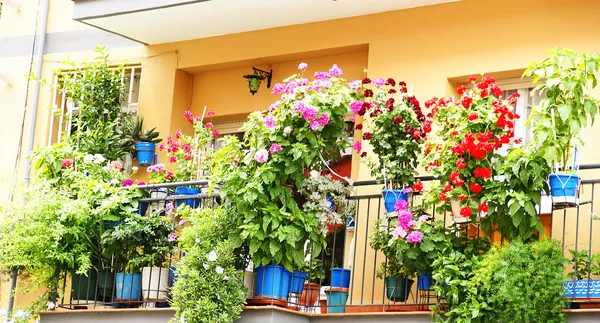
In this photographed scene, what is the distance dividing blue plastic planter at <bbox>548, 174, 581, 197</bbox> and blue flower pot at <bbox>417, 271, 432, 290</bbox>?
1.49m

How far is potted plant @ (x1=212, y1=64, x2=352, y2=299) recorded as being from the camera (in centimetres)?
955

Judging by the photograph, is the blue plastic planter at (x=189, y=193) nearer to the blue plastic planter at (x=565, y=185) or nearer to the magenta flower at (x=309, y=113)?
the magenta flower at (x=309, y=113)

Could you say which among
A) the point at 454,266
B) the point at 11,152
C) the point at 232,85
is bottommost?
the point at 454,266

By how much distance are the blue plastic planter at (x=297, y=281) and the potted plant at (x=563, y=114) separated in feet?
8.08

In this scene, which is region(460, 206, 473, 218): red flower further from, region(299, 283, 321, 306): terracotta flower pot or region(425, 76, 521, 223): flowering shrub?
region(299, 283, 321, 306): terracotta flower pot

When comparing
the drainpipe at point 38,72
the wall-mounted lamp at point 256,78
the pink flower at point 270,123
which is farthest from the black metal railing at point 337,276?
the drainpipe at point 38,72

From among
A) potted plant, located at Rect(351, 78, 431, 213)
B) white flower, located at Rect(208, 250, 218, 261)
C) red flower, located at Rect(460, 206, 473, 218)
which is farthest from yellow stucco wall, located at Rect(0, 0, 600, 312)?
white flower, located at Rect(208, 250, 218, 261)

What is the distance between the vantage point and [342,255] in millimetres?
12047

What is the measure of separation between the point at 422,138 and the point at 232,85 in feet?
12.7

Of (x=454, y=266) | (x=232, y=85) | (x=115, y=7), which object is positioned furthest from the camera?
(x=232, y=85)

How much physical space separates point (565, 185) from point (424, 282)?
172 centimetres

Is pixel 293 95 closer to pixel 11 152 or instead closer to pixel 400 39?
pixel 400 39

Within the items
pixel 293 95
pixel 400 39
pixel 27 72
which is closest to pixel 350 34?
pixel 400 39

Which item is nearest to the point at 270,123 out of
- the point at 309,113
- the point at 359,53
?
the point at 309,113
